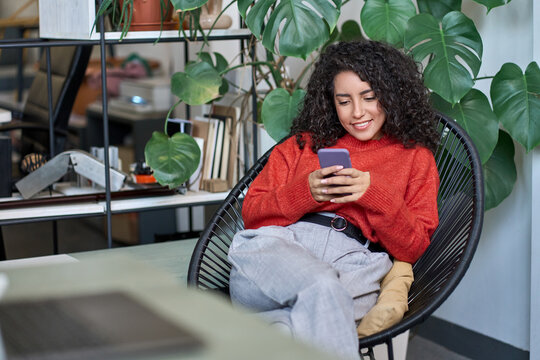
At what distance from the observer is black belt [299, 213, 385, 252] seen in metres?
1.84

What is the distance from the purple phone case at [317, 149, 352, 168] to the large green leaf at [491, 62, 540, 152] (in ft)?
1.99

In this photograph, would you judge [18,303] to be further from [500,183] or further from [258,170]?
[500,183]

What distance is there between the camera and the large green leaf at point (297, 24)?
202 cm

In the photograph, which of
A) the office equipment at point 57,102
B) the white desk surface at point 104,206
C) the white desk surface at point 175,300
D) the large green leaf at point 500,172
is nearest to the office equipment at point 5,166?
the white desk surface at point 104,206

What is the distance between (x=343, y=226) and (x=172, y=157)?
64 centimetres

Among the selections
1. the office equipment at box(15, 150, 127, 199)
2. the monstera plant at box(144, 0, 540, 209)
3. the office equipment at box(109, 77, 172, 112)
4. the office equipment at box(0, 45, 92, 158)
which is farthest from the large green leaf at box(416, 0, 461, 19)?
the office equipment at box(109, 77, 172, 112)

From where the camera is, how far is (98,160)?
96.1 inches

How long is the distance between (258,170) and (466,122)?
1.91 feet

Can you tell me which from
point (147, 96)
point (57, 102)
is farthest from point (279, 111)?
point (147, 96)

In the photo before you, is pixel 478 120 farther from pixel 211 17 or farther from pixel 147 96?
pixel 147 96

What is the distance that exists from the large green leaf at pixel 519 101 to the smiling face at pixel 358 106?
38 cm

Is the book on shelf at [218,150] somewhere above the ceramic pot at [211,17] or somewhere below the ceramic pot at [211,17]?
below

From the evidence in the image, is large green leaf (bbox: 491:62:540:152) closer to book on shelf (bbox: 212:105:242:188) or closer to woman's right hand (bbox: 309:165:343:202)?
woman's right hand (bbox: 309:165:343:202)

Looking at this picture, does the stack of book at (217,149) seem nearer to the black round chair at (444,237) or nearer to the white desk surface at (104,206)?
the white desk surface at (104,206)
